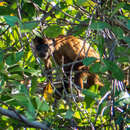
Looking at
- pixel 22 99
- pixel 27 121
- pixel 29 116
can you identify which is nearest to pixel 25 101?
pixel 22 99

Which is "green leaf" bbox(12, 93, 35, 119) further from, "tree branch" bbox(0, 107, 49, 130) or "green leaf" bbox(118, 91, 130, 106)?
"green leaf" bbox(118, 91, 130, 106)

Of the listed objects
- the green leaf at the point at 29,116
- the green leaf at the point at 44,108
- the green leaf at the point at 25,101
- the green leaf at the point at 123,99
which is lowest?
the green leaf at the point at 123,99

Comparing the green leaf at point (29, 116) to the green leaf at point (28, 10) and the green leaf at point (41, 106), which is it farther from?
the green leaf at point (28, 10)

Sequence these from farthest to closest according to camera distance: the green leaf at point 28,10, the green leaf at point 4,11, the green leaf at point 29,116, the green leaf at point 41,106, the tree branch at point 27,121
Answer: the green leaf at point 28,10, the green leaf at point 4,11, the tree branch at point 27,121, the green leaf at point 41,106, the green leaf at point 29,116

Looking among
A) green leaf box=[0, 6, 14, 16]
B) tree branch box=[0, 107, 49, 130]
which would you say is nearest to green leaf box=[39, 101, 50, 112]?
Answer: tree branch box=[0, 107, 49, 130]

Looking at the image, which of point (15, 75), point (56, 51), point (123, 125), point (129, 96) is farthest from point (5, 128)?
point (56, 51)

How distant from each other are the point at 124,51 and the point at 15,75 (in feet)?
2.90

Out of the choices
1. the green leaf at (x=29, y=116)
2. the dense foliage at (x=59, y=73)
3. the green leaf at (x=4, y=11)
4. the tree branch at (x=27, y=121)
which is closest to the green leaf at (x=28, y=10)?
the dense foliage at (x=59, y=73)

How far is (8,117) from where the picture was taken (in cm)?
172

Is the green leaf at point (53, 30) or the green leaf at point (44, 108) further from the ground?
the green leaf at point (53, 30)

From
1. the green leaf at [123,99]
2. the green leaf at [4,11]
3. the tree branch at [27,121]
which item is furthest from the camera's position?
the green leaf at [4,11]

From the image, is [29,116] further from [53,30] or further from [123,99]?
[53,30]

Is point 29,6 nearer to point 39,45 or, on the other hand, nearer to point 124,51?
point 124,51

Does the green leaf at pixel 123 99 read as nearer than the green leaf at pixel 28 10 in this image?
Yes
